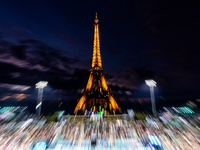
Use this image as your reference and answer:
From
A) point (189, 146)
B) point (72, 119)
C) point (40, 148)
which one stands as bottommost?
point (72, 119)

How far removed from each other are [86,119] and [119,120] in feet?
27.5

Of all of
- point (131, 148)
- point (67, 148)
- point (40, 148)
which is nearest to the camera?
point (40, 148)

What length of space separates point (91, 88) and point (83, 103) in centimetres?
528

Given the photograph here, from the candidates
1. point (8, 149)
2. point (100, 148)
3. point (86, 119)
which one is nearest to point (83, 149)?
point (100, 148)

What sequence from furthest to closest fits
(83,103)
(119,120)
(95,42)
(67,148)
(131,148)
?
(95,42) → (83,103) → (119,120) → (67,148) → (131,148)

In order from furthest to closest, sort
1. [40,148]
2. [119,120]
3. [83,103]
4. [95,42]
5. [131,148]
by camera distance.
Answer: [95,42]
[83,103]
[119,120]
[131,148]
[40,148]

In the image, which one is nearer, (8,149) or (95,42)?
(8,149)

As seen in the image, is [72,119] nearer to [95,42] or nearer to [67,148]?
[67,148]

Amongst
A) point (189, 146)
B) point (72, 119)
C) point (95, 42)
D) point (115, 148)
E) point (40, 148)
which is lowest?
point (72, 119)

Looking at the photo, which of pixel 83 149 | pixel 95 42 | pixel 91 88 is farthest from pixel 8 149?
pixel 95 42

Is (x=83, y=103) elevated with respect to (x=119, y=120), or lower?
elevated

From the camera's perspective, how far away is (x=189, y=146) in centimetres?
1073

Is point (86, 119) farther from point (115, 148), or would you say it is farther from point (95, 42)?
point (95, 42)

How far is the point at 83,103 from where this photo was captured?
31.6 m
